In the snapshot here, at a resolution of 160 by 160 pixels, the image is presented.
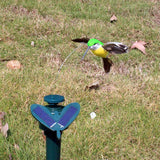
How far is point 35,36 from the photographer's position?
3682 millimetres

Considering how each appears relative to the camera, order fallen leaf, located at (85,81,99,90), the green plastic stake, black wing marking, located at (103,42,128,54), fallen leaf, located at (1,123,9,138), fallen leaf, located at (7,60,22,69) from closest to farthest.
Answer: black wing marking, located at (103,42,128,54), the green plastic stake, fallen leaf, located at (1,123,9,138), fallen leaf, located at (85,81,99,90), fallen leaf, located at (7,60,22,69)

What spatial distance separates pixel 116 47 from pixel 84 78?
1.81 m

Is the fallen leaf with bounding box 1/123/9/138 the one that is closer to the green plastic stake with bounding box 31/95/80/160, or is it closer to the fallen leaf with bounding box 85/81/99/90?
the green plastic stake with bounding box 31/95/80/160

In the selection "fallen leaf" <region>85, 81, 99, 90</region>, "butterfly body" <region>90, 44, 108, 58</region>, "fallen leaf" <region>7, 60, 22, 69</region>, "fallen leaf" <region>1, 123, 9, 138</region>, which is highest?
"butterfly body" <region>90, 44, 108, 58</region>

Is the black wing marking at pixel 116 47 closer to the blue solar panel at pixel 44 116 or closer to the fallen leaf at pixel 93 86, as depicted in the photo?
the blue solar panel at pixel 44 116

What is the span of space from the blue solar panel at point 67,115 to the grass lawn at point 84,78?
0.75 metres

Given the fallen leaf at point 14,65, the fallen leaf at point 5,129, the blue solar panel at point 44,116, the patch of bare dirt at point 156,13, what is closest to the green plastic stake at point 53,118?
the blue solar panel at point 44,116

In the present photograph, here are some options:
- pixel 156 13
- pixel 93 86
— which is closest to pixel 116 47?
pixel 93 86

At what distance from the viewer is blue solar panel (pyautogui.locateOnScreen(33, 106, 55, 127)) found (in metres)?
1.24

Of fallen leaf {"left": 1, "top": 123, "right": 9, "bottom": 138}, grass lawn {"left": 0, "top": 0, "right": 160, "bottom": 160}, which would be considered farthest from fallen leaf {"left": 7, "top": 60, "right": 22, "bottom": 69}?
fallen leaf {"left": 1, "top": 123, "right": 9, "bottom": 138}

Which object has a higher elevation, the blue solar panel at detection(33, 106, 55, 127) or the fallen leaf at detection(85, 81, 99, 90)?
the blue solar panel at detection(33, 106, 55, 127)

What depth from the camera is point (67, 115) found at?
1.30m

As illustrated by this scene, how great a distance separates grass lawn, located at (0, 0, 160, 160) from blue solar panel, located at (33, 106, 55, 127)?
2.35 feet

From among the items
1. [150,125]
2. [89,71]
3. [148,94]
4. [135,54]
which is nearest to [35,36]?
[89,71]
